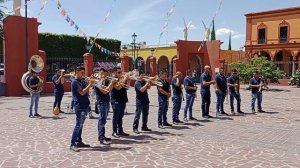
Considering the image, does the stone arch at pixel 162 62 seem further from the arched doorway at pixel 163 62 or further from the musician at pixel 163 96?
the musician at pixel 163 96

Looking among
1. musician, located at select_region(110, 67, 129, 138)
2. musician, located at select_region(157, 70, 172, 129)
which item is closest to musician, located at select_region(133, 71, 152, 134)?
musician, located at select_region(110, 67, 129, 138)

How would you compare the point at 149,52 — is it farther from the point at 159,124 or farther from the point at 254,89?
the point at 159,124

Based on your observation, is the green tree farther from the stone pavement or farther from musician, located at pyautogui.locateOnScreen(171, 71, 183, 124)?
musician, located at pyautogui.locateOnScreen(171, 71, 183, 124)

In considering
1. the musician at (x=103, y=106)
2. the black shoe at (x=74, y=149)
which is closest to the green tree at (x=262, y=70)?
the musician at (x=103, y=106)

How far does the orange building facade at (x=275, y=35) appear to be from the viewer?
41.2 meters

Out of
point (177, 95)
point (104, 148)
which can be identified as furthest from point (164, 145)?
point (177, 95)

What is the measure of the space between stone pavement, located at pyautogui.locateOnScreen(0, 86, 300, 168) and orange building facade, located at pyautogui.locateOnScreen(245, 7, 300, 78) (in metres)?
31.4

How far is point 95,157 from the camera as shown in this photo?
695cm

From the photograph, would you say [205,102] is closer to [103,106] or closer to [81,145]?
[103,106]

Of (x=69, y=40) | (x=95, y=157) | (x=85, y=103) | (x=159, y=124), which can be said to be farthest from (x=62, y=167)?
(x=69, y=40)

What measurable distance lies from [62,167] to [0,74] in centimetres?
2100

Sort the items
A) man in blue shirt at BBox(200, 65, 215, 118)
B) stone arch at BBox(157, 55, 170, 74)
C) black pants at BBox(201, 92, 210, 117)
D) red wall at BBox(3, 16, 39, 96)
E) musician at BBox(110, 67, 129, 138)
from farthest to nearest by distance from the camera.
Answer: stone arch at BBox(157, 55, 170, 74), red wall at BBox(3, 16, 39, 96), black pants at BBox(201, 92, 210, 117), man in blue shirt at BBox(200, 65, 215, 118), musician at BBox(110, 67, 129, 138)

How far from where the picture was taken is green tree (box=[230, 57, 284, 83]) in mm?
30531

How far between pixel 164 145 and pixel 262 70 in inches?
963
